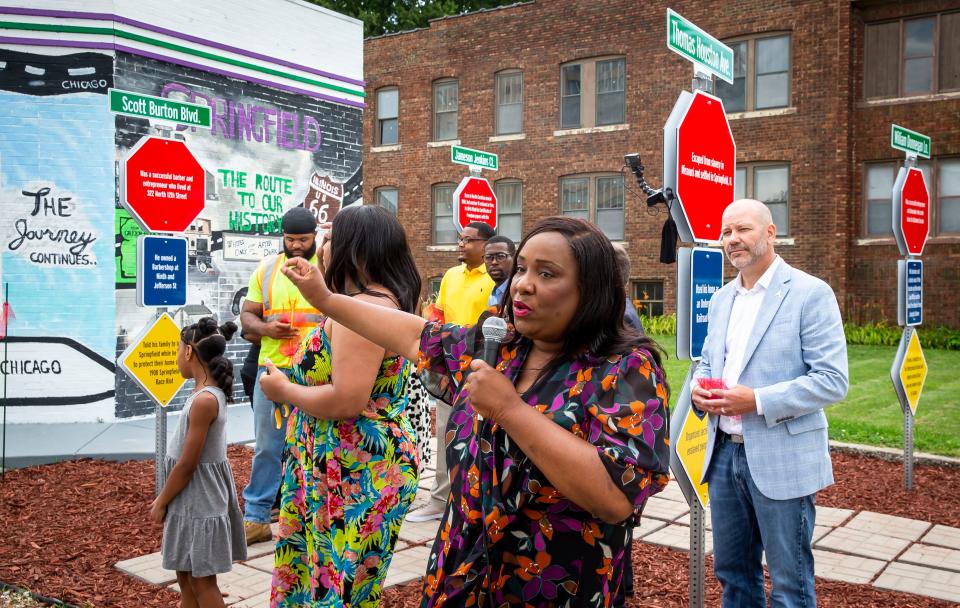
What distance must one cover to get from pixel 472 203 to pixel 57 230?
5.07 m

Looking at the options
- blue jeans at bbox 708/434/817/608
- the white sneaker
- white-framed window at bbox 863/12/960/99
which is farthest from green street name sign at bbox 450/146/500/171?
white-framed window at bbox 863/12/960/99

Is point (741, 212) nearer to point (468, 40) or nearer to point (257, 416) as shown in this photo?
point (257, 416)

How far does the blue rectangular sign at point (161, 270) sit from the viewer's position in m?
Answer: 6.09

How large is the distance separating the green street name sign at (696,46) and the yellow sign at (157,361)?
3.94 m

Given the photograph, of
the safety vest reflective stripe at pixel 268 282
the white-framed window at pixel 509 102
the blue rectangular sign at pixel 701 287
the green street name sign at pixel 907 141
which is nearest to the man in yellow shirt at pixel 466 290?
the safety vest reflective stripe at pixel 268 282

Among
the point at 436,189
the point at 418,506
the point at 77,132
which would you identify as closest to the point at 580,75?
the point at 436,189

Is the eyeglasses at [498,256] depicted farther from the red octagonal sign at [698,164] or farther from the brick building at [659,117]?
the brick building at [659,117]

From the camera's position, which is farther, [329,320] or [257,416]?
[257,416]

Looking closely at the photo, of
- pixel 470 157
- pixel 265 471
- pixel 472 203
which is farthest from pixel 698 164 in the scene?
pixel 472 203

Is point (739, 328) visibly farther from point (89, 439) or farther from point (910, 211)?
point (89, 439)

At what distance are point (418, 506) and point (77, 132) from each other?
6300 mm

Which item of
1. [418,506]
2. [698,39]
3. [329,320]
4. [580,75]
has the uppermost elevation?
[580,75]

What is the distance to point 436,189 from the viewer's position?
27344 millimetres

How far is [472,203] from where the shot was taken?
11.3 m
